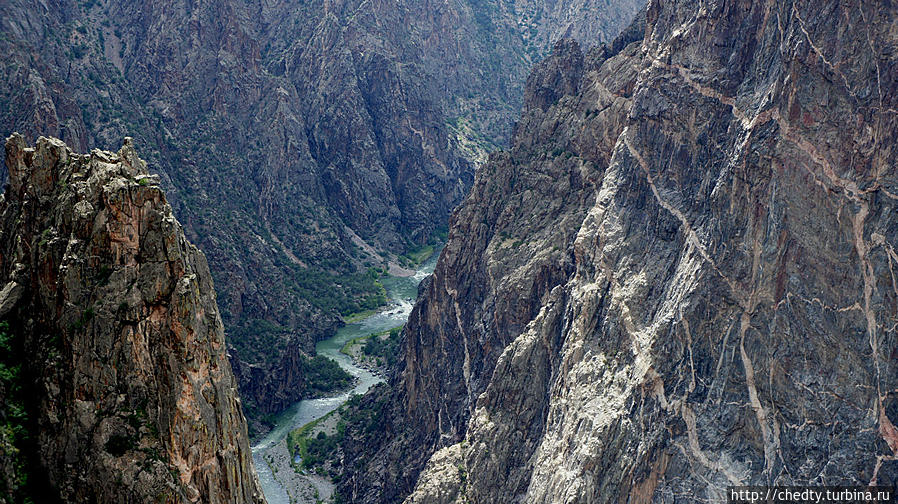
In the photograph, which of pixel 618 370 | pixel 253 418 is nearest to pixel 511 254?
pixel 618 370

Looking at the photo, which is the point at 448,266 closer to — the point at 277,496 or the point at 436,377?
the point at 436,377

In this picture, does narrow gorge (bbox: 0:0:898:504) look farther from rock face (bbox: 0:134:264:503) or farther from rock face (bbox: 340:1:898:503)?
rock face (bbox: 340:1:898:503)

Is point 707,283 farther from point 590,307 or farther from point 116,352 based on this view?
point 116,352

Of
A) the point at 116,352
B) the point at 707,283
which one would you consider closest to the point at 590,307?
the point at 707,283

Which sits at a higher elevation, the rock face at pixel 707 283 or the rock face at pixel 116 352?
the rock face at pixel 116 352

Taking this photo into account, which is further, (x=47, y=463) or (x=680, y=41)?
(x=680, y=41)

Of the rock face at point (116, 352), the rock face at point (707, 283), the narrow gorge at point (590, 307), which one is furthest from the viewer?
the rock face at point (707, 283)

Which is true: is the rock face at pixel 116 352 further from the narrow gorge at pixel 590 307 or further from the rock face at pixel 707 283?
the rock face at pixel 707 283

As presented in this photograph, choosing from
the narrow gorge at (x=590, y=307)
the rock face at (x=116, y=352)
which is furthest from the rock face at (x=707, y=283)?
the rock face at (x=116, y=352)
